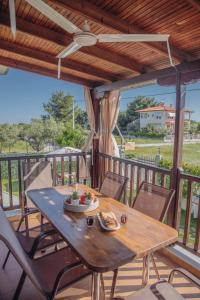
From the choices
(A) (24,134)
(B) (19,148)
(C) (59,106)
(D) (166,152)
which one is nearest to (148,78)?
(D) (166,152)

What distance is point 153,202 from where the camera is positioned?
2.29 meters

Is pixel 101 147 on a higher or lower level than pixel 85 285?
higher

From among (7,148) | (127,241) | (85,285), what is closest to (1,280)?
(85,285)

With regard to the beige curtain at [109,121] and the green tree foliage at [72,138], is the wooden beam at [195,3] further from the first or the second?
the green tree foliage at [72,138]

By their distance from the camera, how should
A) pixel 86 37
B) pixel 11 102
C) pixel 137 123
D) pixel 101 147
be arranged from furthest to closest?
pixel 11 102, pixel 137 123, pixel 101 147, pixel 86 37

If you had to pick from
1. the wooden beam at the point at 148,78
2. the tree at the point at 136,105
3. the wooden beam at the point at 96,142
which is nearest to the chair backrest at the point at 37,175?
the wooden beam at the point at 96,142

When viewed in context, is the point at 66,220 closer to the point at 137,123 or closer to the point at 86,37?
the point at 86,37

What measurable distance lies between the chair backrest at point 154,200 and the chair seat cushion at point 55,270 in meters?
0.92

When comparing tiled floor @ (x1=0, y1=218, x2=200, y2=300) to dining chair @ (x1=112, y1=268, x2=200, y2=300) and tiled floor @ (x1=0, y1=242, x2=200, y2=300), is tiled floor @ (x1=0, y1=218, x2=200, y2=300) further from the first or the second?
dining chair @ (x1=112, y1=268, x2=200, y2=300)

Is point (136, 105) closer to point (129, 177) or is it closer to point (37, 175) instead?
point (129, 177)

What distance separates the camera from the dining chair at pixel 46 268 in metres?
1.35

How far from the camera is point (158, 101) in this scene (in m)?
6.99

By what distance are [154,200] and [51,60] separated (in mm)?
2793

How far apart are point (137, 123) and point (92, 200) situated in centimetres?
444
